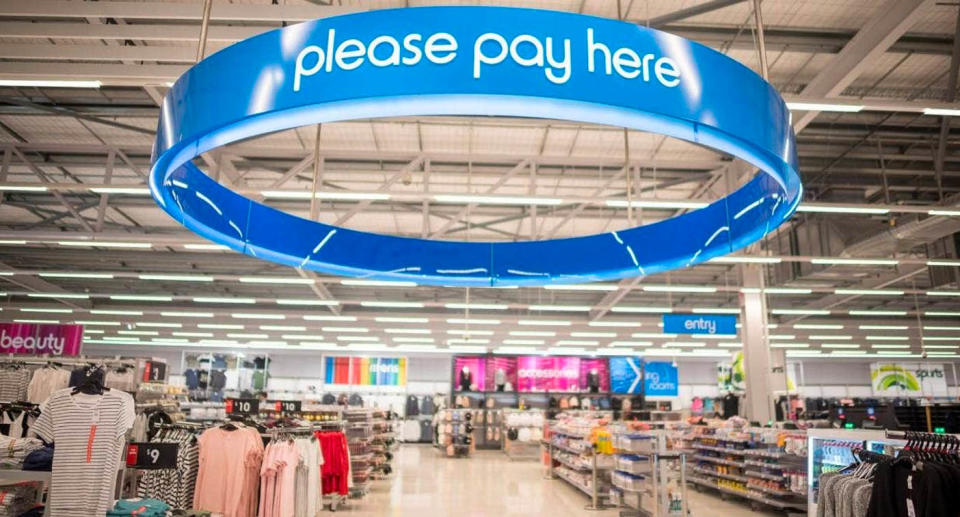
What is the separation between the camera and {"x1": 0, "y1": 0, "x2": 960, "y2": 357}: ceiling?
6742 millimetres

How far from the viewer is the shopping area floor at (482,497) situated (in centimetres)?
928

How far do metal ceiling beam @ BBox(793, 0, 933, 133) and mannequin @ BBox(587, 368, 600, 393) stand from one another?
49.3 ft

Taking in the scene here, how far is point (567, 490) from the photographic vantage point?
12.1 m

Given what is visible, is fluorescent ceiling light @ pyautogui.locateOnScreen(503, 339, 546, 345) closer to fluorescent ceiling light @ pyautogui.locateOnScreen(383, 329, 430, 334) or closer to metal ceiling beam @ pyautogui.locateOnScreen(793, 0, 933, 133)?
fluorescent ceiling light @ pyautogui.locateOnScreen(383, 329, 430, 334)

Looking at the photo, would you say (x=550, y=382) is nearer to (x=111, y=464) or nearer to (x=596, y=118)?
(x=111, y=464)

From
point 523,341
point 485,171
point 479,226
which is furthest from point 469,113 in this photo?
point 523,341

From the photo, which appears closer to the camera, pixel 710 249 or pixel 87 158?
pixel 710 249

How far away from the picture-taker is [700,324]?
481 inches

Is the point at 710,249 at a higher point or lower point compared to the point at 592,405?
higher

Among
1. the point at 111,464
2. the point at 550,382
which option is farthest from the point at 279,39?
the point at 550,382

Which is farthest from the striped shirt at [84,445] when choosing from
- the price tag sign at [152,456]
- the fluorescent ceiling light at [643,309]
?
the fluorescent ceiling light at [643,309]

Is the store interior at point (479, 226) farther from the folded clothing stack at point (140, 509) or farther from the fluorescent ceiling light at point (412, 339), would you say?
the fluorescent ceiling light at point (412, 339)

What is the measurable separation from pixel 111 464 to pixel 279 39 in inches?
136

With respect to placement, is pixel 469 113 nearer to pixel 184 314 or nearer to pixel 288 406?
pixel 288 406
